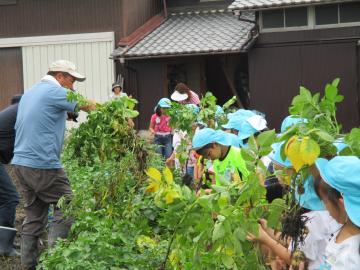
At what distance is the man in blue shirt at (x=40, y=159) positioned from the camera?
6.15 meters

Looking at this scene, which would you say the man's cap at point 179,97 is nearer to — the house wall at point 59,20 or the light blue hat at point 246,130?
the light blue hat at point 246,130

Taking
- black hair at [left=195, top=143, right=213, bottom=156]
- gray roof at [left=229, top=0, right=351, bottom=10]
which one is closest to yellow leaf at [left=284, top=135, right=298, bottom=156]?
black hair at [left=195, top=143, right=213, bottom=156]

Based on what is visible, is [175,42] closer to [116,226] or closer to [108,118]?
[108,118]

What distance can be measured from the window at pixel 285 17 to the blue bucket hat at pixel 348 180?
13.4m

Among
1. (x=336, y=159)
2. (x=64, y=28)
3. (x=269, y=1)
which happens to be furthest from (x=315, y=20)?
(x=336, y=159)

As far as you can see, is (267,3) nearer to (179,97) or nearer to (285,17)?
(285,17)

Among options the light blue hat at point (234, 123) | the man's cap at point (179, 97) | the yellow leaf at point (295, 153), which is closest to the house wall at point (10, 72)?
the man's cap at point (179, 97)

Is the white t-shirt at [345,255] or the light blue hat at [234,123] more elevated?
the light blue hat at [234,123]

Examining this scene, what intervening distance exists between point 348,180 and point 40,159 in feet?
12.6

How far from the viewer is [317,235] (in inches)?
131

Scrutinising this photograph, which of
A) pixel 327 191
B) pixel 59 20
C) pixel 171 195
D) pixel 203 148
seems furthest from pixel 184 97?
pixel 59 20

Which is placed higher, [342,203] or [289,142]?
[289,142]

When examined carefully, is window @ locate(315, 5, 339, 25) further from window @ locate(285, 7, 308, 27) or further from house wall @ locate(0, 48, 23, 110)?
house wall @ locate(0, 48, 23, 110)

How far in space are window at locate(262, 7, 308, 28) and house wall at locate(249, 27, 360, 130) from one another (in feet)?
→ 0.66
